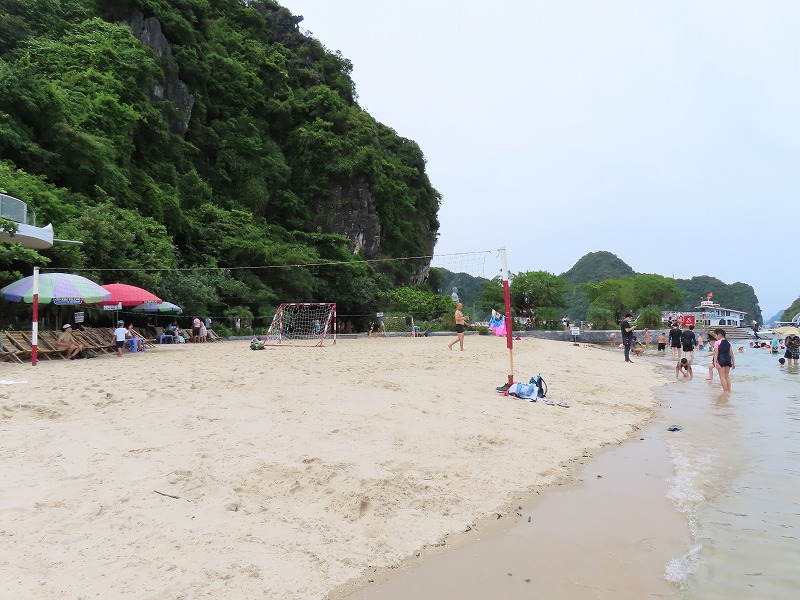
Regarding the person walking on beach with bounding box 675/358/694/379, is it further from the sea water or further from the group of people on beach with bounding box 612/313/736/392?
the sea water

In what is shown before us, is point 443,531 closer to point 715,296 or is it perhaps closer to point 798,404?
point 798,404

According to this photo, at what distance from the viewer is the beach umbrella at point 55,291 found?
11.5 meters

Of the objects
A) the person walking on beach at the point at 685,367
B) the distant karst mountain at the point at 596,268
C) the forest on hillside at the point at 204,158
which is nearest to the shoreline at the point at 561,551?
the person walking on beach at the point at 685,367

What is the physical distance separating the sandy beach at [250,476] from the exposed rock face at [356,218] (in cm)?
3184

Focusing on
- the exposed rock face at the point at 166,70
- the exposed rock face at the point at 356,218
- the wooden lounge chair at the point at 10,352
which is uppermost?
the exposed rock face at the point at 166,70

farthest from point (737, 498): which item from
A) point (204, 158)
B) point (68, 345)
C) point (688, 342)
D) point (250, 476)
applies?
point (204, 158)

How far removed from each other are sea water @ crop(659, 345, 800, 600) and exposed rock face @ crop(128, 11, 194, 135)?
104 ft

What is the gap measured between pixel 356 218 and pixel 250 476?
36365 millimetres

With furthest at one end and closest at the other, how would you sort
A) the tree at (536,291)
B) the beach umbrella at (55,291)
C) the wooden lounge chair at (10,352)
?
the tree at (536,291) → the beach umbrella at (55,291) → the wooden lounge chair at (10,352)

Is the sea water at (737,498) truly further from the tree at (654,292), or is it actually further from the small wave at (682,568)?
the tree at (654,292)

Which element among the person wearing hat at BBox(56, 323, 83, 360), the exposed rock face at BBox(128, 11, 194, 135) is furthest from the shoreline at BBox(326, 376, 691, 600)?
the exposed rock face at BBox(128, 11, 194, 135)

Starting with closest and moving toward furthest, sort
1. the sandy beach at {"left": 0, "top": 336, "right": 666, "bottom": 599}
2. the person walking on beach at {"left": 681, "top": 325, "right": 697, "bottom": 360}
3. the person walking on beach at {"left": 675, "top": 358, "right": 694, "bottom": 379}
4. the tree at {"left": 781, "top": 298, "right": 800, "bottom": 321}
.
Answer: the sandy beach at {"left": 0, "top": 336, "right": 666, "bottom": 599} → the person walking on beach at {"left": 675, "top": 358, "right": 694, "bottom": 379} → the person walking on beach at {"left": 681, "top": 325, "right": 697, "bottom": 360} → the tree at {"left": 781, "top": 298, "right": 800, "bottom": 321}

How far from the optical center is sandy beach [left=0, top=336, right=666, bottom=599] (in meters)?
2.59

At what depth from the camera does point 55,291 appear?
11.7 meters
